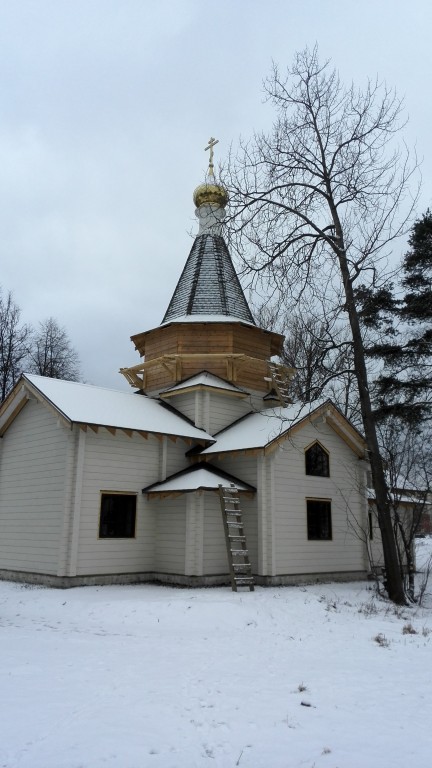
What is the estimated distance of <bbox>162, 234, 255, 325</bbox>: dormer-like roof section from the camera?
20141mm

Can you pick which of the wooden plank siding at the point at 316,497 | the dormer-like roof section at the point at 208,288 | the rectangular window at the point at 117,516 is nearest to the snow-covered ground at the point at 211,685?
the rectangular window at the point at 117,516

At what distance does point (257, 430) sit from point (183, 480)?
2.54 metres

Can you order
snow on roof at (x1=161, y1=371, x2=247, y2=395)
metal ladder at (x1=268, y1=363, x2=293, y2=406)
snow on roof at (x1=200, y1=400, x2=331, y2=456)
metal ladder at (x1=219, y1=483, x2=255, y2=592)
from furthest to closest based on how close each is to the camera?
metal ladder at (x1=268, y1=363, x2=293, y2=406)
snow on roof at (x1=161, y1=371, x2=247, y2=395)
snow on roof at (x1=200, y1=400, x2=331, y2=456)
metal ladder at (x1=219, y1=483, x2=255, y2=592)

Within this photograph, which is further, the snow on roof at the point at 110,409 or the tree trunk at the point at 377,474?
the snow on roof at the point at 110,409

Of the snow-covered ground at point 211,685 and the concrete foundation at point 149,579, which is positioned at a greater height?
the concrete foundation at point 149,579

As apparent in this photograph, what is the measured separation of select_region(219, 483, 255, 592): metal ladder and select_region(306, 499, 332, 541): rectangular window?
7.28 feet

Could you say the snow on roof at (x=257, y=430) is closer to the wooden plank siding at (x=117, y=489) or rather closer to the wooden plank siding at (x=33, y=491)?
the wooden plank siding at (x=117, y=489)

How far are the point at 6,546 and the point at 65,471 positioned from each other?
12.0ft

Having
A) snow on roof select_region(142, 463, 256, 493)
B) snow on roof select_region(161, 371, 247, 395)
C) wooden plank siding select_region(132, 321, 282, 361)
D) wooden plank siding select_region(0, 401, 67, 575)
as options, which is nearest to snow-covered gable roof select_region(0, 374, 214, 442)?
wooden plank siding select_region(0, 401, 67, 575)

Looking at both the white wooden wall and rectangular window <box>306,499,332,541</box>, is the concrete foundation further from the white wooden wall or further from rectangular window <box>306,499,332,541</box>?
rectangular window <box>306,499,332,541</box>

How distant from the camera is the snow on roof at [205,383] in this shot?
58.3 ft

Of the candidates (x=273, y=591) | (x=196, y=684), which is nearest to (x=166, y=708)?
(x=196, y=684)

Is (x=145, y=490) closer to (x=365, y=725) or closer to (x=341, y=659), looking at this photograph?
(x=341, y=659)

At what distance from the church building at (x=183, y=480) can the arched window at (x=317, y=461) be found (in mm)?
46
